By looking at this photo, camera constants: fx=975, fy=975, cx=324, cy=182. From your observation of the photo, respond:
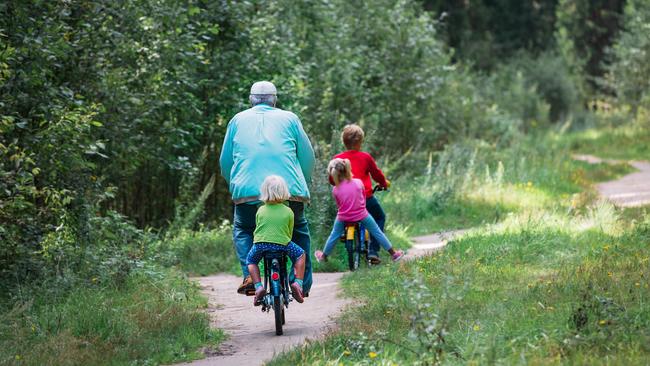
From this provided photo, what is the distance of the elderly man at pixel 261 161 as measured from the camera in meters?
8.11

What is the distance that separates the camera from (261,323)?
29.0ft

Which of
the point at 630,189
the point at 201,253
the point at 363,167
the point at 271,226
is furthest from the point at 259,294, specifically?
the point at 630,189

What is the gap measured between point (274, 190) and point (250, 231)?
2.47ft

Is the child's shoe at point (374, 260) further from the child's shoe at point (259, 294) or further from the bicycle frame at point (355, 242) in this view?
the child's shoe at point (259, 294)

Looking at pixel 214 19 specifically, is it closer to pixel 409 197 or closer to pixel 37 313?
pixel 409 197

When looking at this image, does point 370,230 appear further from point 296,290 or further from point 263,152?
point 263,152

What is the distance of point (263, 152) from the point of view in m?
8.12

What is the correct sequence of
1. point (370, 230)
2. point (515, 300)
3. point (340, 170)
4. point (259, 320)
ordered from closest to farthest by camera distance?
point (515, 300) → point (259, 320) → point (340, 170) → point (370, 230)

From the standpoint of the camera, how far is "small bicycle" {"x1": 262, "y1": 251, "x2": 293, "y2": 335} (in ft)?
26.1

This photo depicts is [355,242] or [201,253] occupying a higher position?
[355,242]

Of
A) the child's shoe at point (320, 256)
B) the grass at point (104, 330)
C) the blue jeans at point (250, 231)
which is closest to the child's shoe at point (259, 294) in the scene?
the blue jeans at point (250, 231)

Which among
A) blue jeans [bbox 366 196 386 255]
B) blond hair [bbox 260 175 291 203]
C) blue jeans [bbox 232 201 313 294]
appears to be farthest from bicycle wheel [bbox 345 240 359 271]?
blond hair [bbox 260 175 291 203]

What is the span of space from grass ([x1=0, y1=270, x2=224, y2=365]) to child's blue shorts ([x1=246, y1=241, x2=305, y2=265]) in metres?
0.69

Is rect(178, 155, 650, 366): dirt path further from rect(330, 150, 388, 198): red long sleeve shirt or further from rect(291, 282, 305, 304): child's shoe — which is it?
rect(330, 150, 388, 198): red long sleeve shirt
